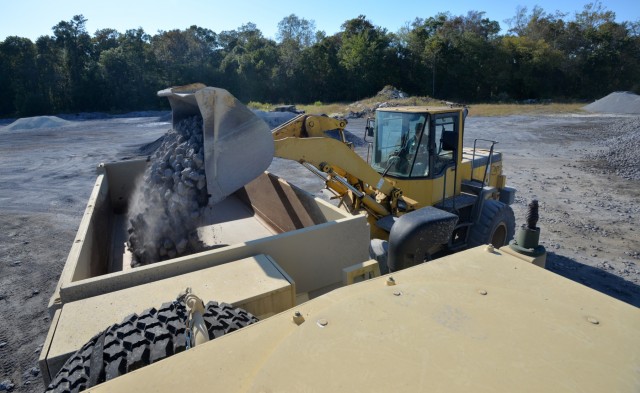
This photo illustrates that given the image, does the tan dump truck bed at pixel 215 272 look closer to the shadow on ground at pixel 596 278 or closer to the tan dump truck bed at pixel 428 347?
the tan dump truck bed at pixel 428 347

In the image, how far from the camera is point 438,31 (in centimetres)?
4331

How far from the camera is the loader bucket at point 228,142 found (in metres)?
3.14


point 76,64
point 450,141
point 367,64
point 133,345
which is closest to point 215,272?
point 133,345

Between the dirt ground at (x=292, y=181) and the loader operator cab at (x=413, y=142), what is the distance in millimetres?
2303

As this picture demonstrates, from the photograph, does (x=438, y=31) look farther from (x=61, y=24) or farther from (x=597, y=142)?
(x=61, y=24)

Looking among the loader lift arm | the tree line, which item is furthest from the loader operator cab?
the tree line

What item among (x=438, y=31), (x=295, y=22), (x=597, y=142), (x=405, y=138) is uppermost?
(x=295, y=22)

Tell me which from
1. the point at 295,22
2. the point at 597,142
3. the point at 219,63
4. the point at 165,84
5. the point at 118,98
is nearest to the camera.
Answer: the point at 597,142

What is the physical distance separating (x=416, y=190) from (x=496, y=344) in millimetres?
4062

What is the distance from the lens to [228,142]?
3.18 meters

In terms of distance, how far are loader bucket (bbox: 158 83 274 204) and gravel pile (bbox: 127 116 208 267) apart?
0.52 ft

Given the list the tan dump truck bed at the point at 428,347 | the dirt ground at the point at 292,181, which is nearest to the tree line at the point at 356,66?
the dirt ground at the point at 292,181

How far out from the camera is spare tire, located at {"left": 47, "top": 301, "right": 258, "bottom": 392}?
59.8 inches

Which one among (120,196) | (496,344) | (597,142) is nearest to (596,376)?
(496,344)
